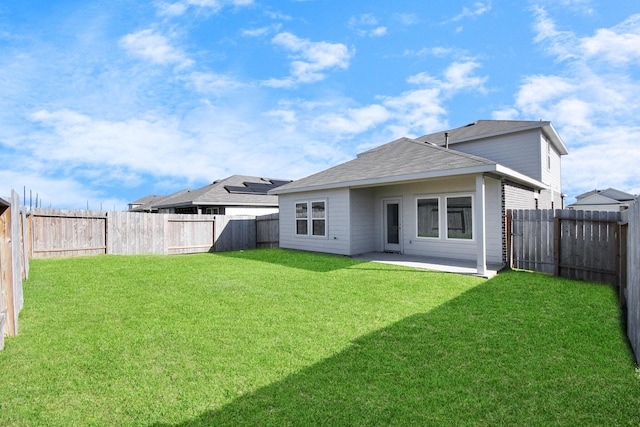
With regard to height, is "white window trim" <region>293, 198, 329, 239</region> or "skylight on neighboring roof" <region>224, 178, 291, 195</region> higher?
"skylight on neighboring roof" <region>224, 178, 291, 195</region>

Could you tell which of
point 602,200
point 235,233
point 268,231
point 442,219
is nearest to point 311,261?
point 442,219

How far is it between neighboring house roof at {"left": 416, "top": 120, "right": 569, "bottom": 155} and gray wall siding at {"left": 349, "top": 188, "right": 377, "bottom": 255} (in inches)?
198

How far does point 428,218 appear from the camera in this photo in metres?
11.3

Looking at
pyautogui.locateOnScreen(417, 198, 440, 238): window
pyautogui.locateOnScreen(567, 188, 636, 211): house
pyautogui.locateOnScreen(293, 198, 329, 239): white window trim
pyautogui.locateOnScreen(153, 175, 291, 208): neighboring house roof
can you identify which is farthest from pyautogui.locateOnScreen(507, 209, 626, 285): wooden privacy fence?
pyautogui.locateOnScreen(567, 188, 636, 211): house

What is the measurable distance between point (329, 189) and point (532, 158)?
857 centimetres

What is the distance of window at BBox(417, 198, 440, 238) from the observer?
11.1 m

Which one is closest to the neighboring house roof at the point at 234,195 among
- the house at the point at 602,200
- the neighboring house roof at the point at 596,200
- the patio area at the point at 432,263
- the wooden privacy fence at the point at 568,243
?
the patio area at the point at 432,263

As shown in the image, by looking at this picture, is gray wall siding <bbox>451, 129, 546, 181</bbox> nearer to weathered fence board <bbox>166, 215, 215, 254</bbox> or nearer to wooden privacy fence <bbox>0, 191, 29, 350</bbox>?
weathered fence board <bbox>166, 215, 215, 254</bbox>

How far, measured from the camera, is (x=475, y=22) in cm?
923

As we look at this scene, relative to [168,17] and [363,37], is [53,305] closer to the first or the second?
[168,17]

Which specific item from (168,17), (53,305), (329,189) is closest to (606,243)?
(329,189)

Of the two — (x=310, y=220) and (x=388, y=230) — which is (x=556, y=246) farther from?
(x=310, y=220)

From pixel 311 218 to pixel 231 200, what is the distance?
877 centimetres

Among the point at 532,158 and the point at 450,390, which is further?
the point at 532,158
